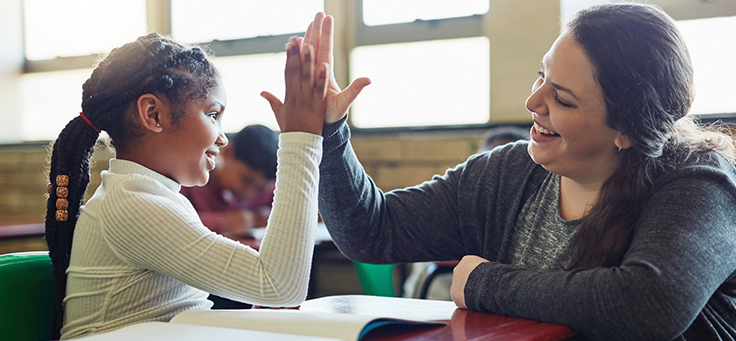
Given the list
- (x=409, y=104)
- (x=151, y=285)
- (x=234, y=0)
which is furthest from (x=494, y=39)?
(x=151, y=285)

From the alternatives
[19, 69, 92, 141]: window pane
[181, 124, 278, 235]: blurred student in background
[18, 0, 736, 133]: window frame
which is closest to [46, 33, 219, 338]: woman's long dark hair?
[18, 0, 736, 133]: window frame

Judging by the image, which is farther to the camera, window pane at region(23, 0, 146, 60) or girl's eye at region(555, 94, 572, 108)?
window pane at region(23, 0, 146, 60)

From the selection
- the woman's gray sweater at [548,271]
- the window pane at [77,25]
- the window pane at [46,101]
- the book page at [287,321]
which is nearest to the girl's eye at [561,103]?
the woman's gray sweater at [548,271]

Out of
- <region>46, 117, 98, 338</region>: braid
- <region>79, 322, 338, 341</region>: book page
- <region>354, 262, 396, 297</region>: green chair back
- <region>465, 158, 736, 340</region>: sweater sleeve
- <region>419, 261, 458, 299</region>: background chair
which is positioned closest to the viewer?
<region>79, 322, 338, 341</region>: book page

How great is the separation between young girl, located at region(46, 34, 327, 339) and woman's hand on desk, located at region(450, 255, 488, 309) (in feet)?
0.81

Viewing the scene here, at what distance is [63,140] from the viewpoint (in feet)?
3.26

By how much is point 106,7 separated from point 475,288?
4.14 m

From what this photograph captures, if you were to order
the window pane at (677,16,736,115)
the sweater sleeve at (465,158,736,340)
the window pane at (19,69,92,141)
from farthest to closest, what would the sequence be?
the window pane at (19,69,92,141) < the window pane at (677,16,736,115) < the sweater sleeve at (465,158,736,340)

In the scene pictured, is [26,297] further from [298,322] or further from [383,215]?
[383,215]

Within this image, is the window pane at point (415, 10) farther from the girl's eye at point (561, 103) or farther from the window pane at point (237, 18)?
the girl's eye at point (561, 103)

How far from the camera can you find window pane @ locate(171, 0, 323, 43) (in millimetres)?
3559

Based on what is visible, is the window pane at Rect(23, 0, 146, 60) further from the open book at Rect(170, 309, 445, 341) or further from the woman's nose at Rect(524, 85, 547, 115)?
the open book at Rect(170, 309, 445, 341)

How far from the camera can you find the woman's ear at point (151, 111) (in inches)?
39.5

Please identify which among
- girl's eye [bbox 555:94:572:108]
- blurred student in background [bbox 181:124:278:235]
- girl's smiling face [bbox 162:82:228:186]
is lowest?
blurred student in background [bbox 181:124:278:235]
